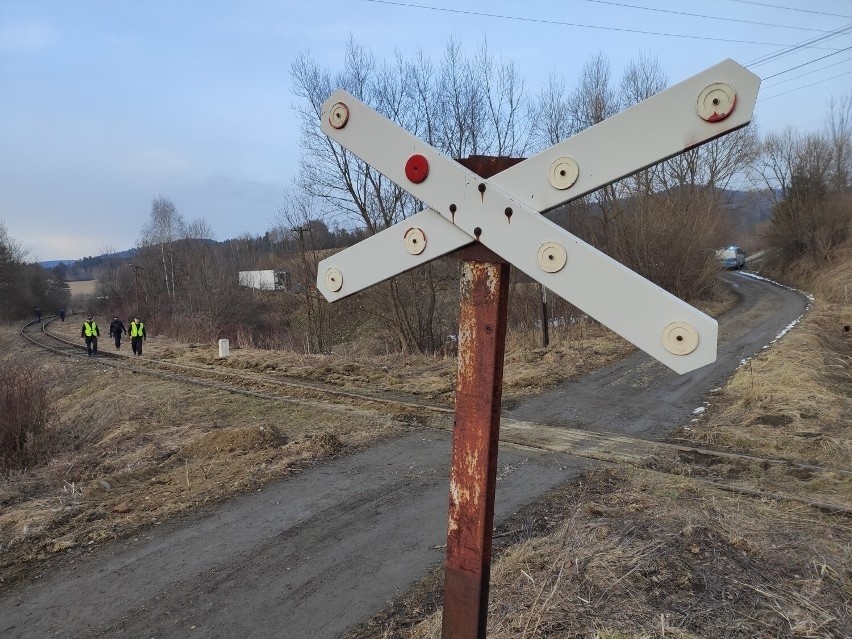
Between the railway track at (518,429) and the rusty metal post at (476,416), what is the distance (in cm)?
470

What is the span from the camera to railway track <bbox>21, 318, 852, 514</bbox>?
650 cm

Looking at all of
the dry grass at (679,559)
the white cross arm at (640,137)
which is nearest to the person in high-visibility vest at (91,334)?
the dry grass at (679,559)

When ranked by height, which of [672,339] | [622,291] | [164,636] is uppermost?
[622,291]

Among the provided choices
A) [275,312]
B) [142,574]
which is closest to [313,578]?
[142,574]

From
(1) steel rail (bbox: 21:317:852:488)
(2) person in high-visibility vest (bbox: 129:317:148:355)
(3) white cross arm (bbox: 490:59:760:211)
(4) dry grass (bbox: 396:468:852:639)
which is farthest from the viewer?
(2) person in high-visibility vest (bbox: 129:317:148:355)

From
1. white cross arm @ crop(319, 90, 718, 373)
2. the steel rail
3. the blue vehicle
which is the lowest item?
the steel rail

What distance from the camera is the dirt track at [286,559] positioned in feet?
12.7

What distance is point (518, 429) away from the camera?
8188 mm

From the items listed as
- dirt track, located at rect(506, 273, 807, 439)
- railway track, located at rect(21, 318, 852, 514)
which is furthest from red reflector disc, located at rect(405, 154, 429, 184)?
dirt track, located at rect(506, 273, 807, 439)

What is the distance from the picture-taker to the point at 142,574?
4.49 metres

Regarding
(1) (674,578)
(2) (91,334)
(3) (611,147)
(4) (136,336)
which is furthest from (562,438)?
(2) (91,334)

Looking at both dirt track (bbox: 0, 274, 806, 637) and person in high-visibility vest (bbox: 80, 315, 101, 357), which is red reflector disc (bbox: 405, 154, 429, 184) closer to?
dirt track (bbox: 0, 274, 806, 637)

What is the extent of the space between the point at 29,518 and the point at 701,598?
18.9 feet

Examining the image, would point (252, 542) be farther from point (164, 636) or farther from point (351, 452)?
point (351, 452)
